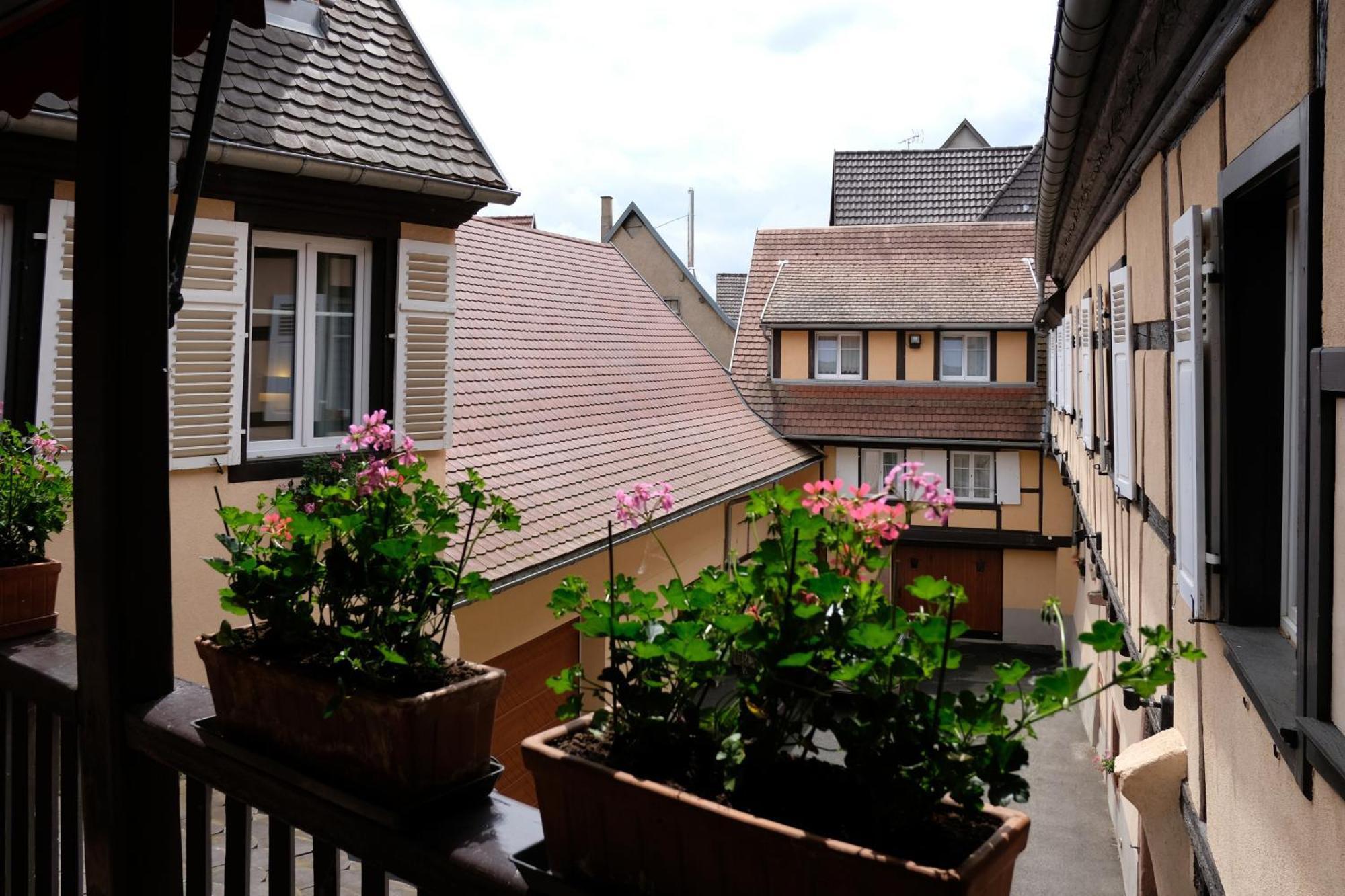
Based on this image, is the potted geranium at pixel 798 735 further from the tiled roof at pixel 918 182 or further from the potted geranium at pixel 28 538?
the tiled roof at pixel 918 182

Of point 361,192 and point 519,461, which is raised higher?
point 361,192

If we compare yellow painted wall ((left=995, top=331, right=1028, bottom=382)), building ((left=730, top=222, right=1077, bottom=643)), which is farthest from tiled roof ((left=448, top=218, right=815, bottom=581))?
yellow painted wall ((left=995, top=331, right=1028, bottom=382))

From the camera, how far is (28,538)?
8.33 feet

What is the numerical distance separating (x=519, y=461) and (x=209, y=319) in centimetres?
421

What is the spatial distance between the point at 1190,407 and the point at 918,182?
22.7 m

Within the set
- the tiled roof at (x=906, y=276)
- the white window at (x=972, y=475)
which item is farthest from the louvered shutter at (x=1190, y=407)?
the white window at (x=972, y=475)

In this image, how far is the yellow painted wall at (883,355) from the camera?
18.8 metres

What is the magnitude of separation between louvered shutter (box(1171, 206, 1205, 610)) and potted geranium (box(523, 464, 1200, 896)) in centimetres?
194

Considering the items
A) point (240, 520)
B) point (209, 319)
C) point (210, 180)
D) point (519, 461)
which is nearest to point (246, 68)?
point (210, 180)

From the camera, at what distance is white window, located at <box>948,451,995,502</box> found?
18.7 metres

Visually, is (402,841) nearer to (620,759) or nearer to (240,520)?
(620,759)

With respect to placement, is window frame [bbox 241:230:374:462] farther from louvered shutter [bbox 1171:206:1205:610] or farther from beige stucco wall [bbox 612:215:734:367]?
beige stucco wall [bbox 612:215:734:367]

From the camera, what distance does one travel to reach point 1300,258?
1.95 m

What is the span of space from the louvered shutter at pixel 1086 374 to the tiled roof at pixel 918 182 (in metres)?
15.8
